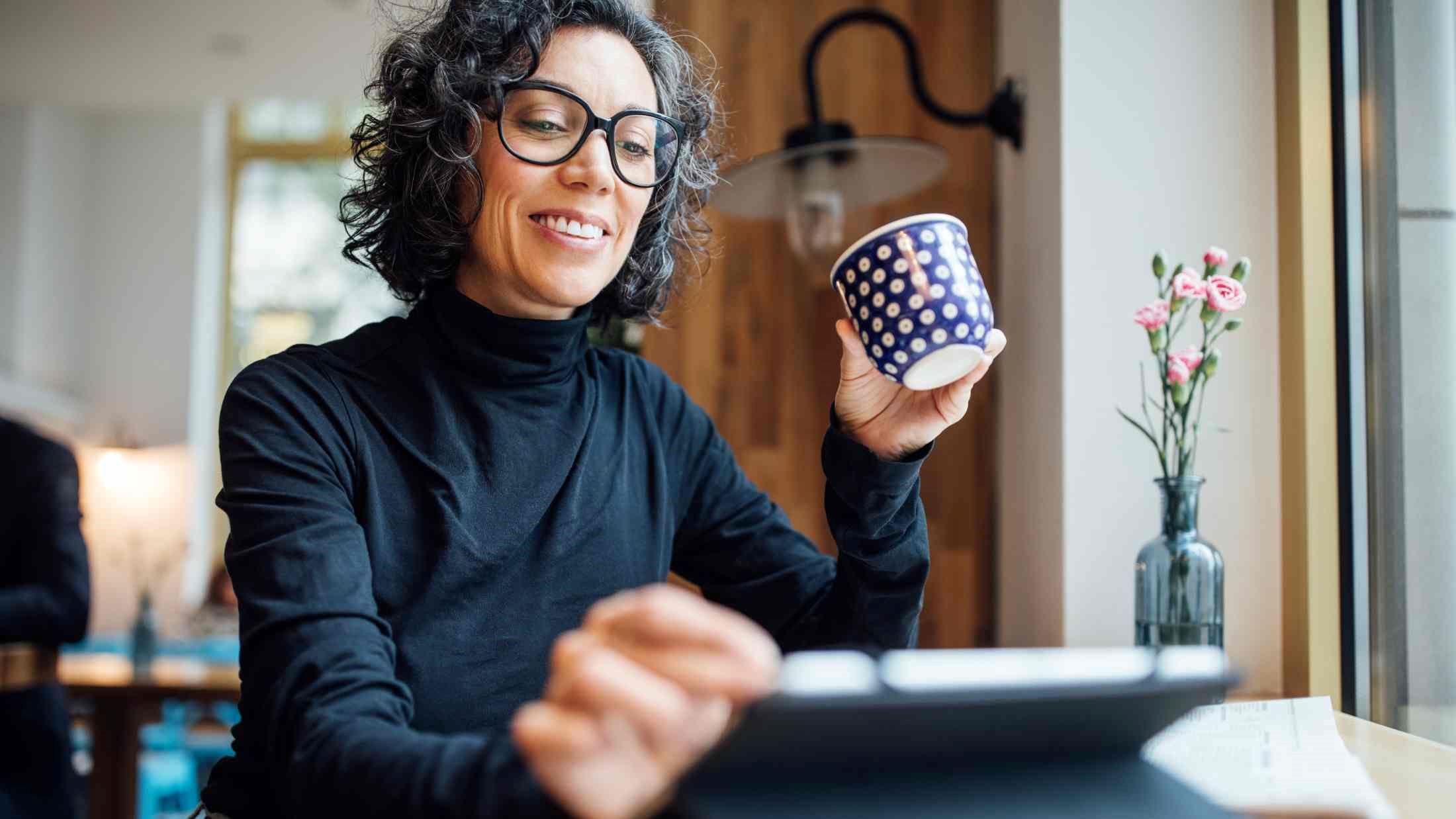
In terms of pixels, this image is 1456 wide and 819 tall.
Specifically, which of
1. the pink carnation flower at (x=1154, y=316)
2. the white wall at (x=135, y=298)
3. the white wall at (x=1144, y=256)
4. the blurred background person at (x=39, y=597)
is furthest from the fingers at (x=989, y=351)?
the white wall at (x=135, y=298)

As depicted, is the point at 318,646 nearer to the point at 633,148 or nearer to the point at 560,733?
the point at 560,733

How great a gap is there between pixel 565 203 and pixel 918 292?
0.37 metres

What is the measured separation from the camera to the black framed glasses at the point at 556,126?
101 cm

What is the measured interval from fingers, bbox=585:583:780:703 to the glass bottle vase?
3.11 feet

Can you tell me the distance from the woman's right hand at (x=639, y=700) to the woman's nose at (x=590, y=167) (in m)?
0.61

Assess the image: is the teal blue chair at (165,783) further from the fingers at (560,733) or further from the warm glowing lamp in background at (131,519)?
the fingers at (560,733)

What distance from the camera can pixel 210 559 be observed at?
732cm

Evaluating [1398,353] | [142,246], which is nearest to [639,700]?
[1398,353]

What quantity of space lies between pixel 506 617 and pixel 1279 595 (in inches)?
40.5

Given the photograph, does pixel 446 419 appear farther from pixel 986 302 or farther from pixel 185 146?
pixel 185 146

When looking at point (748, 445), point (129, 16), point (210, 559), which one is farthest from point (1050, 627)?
point (210, 559)

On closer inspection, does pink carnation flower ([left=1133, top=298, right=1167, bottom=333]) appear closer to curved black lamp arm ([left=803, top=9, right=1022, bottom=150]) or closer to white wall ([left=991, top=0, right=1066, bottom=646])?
white wall ([left=991, top=0, right=1066, bottom=646])

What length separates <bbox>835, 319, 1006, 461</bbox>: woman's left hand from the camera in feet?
2.91

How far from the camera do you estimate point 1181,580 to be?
1.26 meters
